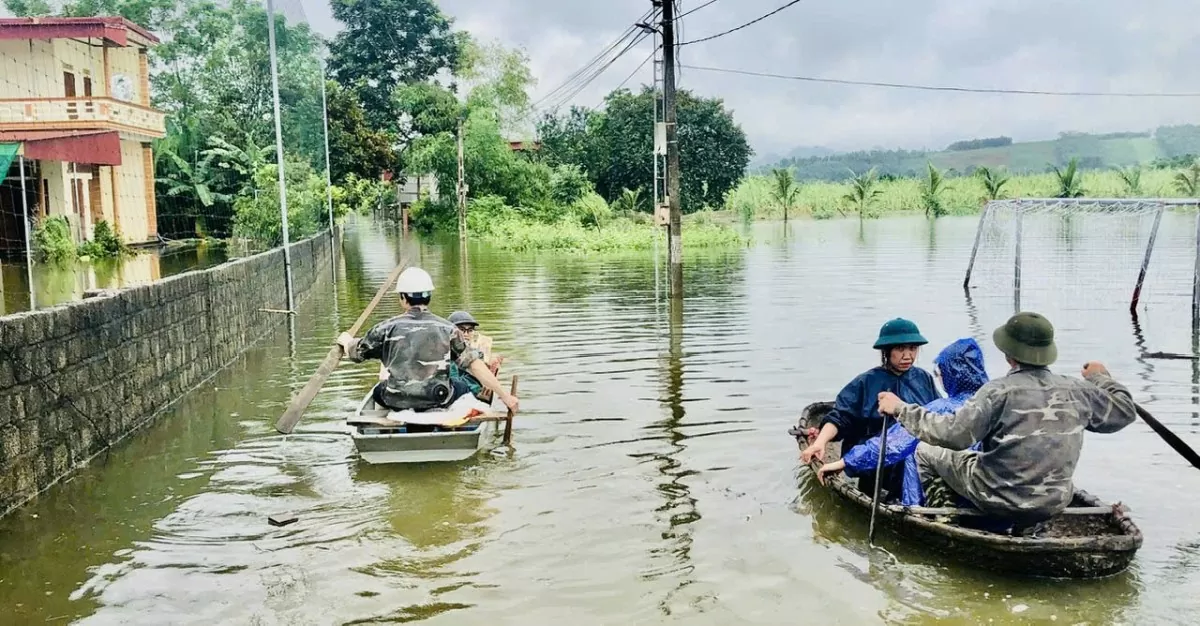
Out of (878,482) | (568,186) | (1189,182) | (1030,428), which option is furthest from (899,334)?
(1189,182)

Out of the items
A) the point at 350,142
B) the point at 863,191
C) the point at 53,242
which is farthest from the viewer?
the point at 863,191

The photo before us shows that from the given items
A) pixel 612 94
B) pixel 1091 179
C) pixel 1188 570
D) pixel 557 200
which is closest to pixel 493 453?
pixel 1188 570

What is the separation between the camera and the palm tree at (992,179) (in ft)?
203

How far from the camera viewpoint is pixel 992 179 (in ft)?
205

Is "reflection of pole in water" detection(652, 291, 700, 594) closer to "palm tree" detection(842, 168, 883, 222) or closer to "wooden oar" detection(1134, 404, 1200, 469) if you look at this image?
"wooden oar" detection(1134, 404, 1200, 469)

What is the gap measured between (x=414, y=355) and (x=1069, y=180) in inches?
2190

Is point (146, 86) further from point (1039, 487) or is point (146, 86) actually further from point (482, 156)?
point (1039, 487)

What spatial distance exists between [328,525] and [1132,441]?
7529 mm

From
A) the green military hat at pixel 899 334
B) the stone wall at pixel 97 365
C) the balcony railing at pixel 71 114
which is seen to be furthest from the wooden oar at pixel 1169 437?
the balcony railing at pixel 71 114

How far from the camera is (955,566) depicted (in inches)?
259

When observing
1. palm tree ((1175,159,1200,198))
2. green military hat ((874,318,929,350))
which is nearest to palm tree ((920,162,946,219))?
palm tree ((1175,159,1200,198))

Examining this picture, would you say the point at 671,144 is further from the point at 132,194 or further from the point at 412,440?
the point at 132,194

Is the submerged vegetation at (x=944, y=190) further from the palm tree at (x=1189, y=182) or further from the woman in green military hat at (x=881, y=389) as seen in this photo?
the woman in green military hat at (x=881, y=389)

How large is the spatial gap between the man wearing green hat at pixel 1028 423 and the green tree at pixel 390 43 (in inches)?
2603
